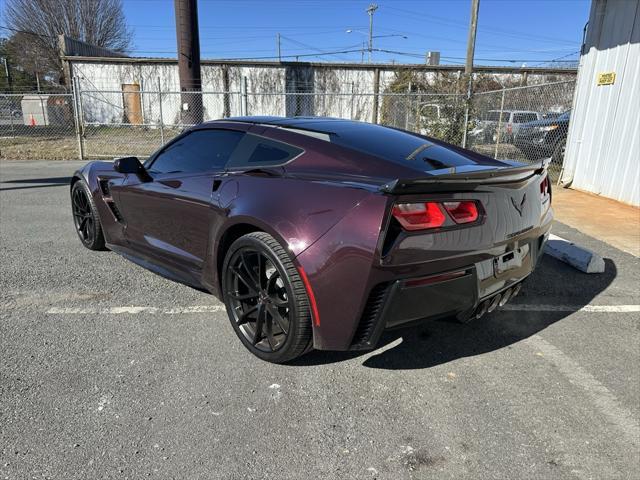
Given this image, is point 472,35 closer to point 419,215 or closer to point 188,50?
point 188,50

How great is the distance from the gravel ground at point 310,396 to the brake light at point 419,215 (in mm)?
960

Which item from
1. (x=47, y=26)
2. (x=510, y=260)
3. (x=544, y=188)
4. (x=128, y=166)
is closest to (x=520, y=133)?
(x=544, y=188)

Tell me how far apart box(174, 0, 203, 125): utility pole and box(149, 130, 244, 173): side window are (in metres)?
11.5

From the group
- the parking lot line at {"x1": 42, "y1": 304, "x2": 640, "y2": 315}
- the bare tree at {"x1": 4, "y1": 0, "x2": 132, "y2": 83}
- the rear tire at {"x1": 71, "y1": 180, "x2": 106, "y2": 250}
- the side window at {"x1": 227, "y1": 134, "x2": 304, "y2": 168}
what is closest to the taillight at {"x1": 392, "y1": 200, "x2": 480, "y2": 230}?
the side window at {"x1": 227, "y1": 134, "x2": 304, "y2": 168}

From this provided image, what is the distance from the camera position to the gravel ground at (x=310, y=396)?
206 cm

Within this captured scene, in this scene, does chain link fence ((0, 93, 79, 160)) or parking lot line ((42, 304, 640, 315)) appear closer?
parking lot line ((42, 304, 640, 315))

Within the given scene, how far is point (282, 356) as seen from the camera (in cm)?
268

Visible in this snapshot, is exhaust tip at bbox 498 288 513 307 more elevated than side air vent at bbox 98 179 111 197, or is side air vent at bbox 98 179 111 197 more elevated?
side air vent at bbox 98 179 111 197

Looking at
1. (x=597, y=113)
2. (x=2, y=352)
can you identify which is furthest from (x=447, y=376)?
(x=597, y=113)

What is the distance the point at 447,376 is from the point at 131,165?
2817 millimetres

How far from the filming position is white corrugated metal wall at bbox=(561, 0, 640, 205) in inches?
296

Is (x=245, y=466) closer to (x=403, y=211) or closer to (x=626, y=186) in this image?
(x=403, y=211)

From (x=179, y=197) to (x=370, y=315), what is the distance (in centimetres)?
177

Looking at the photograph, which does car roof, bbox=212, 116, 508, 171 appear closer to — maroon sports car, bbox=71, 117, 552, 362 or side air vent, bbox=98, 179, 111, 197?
maroon sports car, bbox=71, 117, 552, 362
